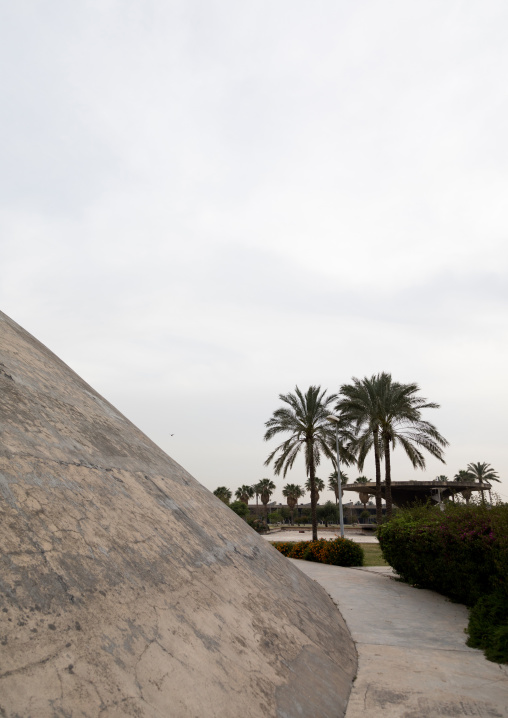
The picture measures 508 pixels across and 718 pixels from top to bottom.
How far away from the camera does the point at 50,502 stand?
3043mm

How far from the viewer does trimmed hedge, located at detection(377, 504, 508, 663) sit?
21.8 ft

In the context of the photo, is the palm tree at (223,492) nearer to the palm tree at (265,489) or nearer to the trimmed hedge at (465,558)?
the palm tree at (265,489)

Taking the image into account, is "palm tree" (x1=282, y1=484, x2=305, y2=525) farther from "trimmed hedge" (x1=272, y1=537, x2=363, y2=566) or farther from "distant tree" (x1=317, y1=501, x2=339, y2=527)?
"trimmed hedge" (x1=272, y1=537, x2=363, y2=566)

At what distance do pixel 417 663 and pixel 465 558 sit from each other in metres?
3.55

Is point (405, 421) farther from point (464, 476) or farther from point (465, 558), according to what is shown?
point (464, 476)

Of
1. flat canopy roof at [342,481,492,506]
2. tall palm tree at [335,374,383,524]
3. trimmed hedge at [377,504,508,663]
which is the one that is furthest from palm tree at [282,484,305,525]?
trimmed hedge at [377,504,508,663]

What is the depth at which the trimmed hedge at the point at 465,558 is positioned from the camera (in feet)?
21.8

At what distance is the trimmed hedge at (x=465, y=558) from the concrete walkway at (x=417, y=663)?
294 millimetres

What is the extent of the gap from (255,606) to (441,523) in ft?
22.5

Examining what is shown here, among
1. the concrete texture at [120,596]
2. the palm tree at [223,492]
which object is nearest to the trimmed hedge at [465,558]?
the concrete texture at [120,596]

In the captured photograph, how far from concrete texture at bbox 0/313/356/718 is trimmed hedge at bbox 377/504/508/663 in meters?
2.80

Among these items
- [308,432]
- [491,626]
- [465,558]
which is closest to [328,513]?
[308,432]

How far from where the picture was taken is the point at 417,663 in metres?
5.35

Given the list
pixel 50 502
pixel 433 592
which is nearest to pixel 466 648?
pixel 433 592
